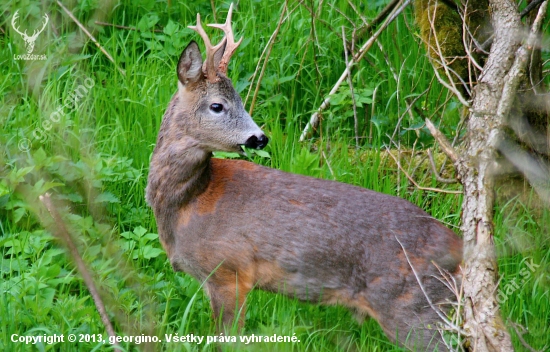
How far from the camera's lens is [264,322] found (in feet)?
15.0

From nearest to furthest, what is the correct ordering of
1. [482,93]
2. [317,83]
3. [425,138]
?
[482,93] → [425,138] → [317,83]

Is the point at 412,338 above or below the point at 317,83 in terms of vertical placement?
below

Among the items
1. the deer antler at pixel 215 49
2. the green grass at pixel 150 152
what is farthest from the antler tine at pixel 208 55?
the green grass at pixel 150 152

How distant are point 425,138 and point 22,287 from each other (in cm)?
322

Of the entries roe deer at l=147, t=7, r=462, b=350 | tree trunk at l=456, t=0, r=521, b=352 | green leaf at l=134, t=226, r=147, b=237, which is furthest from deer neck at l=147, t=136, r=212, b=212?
tree trunk at l=456, t=0, r=521, b=352

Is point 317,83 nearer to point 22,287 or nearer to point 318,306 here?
point 318,306

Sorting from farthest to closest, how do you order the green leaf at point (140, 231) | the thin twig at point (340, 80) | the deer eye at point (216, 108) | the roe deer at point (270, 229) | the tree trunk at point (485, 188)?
the thin twig at point (340, 80) < the green leaf at point (140, 231) < the deer eye at point (216, 108) < the roe deer at point (270, 229) < the tree trunk at point (485, 188)

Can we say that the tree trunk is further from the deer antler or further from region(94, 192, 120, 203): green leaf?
region(94, 192, 120, 203): green leaf

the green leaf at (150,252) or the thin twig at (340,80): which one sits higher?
the thin twig at (340,80)

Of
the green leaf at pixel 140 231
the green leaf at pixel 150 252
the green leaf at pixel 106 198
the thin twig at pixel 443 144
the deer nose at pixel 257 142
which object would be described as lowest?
the green leaf at pixel 150 252

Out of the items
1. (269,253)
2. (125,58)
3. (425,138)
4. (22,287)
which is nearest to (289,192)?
(269,253)

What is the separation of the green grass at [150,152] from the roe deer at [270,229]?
0.78 ft

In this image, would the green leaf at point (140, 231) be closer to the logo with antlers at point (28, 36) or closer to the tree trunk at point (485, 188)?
the tree trunk at point (485, 188)

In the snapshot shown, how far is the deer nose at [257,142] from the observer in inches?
173
